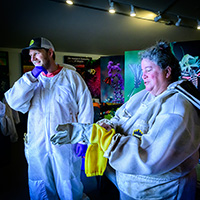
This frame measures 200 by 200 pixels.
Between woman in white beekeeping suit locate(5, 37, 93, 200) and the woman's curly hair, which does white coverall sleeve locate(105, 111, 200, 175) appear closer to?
the woman's curly hair

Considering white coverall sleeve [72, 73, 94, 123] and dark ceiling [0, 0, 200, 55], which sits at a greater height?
dark ceiling [0, 0, 200, 55]

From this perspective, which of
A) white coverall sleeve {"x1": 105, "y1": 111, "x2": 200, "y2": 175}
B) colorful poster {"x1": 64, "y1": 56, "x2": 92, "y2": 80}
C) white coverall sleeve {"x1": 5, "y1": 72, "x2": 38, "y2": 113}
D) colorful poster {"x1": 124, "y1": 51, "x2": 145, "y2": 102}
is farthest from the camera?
colorful poster {"x1": 64, "y1": 56, "x2": 92, "y2": 80}

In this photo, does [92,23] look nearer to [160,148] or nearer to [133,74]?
[133,74]

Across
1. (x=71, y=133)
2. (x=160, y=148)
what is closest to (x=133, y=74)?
(x=71, y=133)

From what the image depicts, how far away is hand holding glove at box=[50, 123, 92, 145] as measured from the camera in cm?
77

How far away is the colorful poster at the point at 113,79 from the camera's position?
2.83m

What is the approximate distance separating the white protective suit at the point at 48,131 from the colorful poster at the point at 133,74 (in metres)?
1.20

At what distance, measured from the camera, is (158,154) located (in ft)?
1.84

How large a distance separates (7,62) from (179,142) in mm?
4592

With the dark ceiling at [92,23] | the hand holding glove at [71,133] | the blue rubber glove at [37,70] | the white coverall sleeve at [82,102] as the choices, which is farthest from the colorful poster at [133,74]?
the hand holding glove at [71,133]

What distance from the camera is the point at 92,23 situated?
11.3 ft

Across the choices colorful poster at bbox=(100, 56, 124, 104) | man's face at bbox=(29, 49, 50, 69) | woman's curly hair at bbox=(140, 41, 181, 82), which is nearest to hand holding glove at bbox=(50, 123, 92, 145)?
woman's curly hair at bbox=(140, 41, 181, 82)

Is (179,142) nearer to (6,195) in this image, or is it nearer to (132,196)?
(132,196)

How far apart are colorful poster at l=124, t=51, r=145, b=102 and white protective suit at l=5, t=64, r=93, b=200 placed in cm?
120
